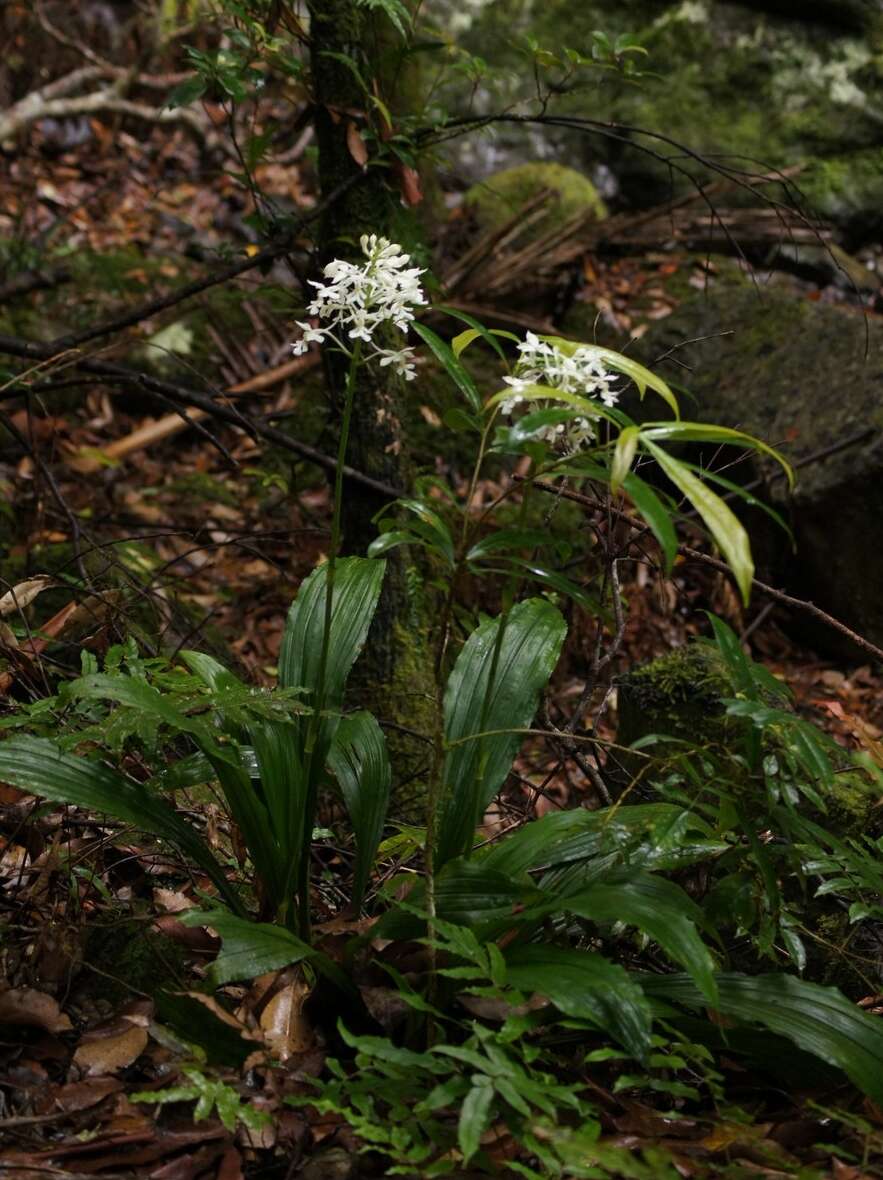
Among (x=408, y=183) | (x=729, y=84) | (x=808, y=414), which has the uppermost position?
(x=729, y=84)

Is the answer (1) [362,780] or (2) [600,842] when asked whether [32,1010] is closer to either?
(1) [362,780]

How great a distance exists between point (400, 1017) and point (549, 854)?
0.39 m

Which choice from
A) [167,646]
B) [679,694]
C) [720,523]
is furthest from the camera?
[167,646]

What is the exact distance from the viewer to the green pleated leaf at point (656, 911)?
1574 mm

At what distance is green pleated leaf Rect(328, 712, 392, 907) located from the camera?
6.73ft

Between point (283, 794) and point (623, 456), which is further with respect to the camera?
point (283, 794)

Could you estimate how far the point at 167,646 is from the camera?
10.4ft

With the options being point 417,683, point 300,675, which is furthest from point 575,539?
point 300,675

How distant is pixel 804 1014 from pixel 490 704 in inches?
29.2

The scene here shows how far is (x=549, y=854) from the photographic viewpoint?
1957 mm

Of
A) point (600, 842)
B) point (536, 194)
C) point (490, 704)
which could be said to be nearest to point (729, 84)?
point (536, 194)

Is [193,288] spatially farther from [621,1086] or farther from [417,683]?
[621,1086]

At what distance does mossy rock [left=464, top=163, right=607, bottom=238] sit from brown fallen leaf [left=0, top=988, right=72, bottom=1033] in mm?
4658

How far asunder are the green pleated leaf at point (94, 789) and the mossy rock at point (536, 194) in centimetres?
433
